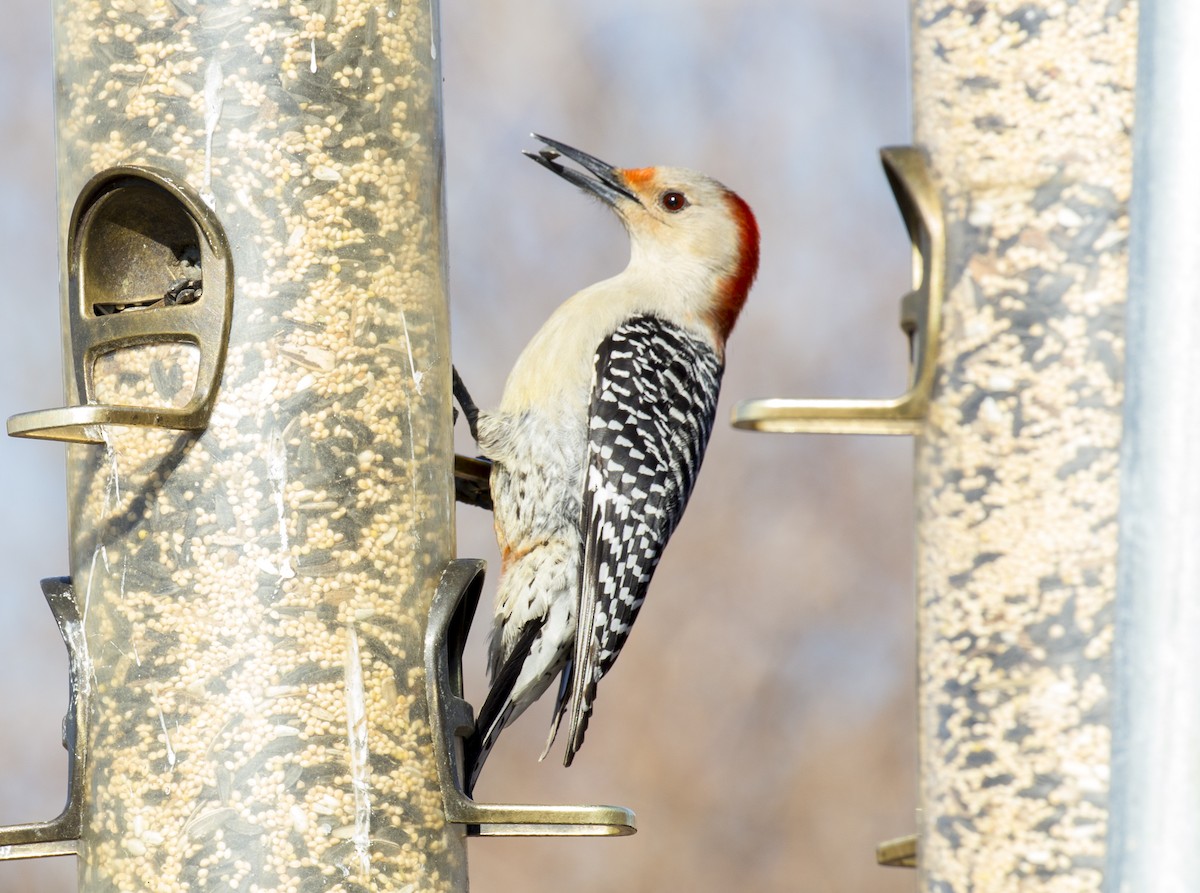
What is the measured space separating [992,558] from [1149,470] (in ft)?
2.03

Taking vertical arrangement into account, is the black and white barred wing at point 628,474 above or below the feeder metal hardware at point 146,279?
below

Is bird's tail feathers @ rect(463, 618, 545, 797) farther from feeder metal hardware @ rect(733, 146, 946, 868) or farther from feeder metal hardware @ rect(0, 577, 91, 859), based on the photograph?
feeder metal hardware @ rect(733, 146, 946, 868)

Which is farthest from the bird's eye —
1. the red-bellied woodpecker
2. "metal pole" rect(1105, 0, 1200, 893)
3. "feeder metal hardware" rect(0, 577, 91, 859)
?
"metal pole" rect(1105, 0, 1200, 893)

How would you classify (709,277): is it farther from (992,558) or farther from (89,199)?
(992,558)

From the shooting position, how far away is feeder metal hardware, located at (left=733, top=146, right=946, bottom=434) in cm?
348

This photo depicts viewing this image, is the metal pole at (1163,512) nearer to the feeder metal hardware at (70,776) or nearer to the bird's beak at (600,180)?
the feeder metal hardware at (70,776)

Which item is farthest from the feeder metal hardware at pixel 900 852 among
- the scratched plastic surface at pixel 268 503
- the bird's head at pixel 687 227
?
the bird's head at pixel 687 227

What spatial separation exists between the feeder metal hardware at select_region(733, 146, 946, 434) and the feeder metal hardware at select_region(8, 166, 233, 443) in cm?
139

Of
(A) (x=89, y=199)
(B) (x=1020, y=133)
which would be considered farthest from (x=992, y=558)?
(A) (x=89, y=199)

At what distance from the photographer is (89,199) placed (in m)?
4.38

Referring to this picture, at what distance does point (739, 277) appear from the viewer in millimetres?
6637

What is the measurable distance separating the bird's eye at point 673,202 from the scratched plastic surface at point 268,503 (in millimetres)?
2145

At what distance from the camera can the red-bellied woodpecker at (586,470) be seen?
5543mm

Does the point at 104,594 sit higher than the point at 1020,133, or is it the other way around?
the point at 1020,133
